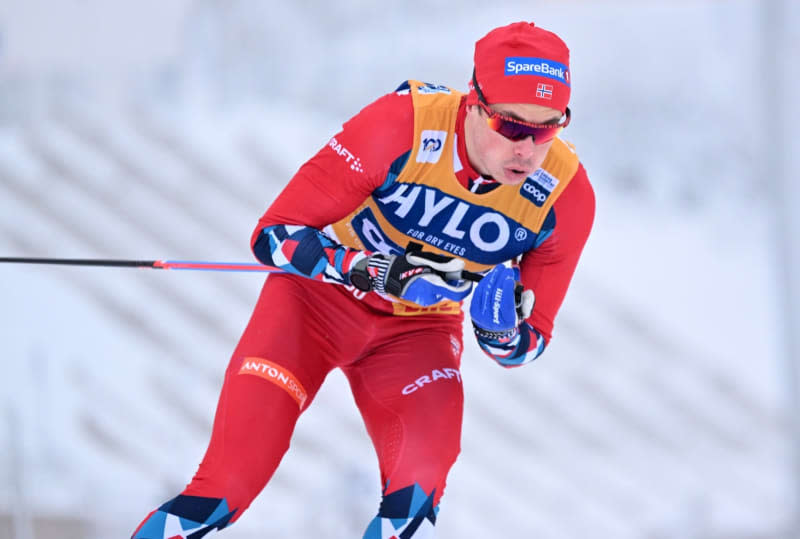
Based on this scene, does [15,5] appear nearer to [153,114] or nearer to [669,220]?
[153,114]

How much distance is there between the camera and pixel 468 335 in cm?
518

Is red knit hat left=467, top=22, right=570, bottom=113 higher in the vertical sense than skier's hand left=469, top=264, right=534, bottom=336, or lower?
higher

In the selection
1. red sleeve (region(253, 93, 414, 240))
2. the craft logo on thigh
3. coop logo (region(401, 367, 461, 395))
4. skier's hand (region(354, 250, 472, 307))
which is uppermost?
red sleeve (region(253, 93, 414, 240))

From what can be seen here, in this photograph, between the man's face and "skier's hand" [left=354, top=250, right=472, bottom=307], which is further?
"skier's hand" [left=354, top=250, right=472, bottom=307]

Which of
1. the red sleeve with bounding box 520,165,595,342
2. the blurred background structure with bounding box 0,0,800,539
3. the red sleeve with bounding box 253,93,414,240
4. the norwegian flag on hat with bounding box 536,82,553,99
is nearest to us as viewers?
the norwegian flag on hat with bounding box 536,82,553,99

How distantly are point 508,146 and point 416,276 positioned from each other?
0.37m

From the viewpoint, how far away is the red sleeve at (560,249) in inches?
90.7

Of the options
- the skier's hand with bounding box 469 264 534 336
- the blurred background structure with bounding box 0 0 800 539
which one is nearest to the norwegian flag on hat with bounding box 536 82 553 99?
the skier's hand with bounding box 469 264 534 336

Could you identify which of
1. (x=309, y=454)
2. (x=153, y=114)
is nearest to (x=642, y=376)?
(x=309, y=454)

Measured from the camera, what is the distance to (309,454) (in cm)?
457

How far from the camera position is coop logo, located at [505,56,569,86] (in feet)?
6.71

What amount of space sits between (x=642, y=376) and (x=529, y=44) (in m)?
3.40

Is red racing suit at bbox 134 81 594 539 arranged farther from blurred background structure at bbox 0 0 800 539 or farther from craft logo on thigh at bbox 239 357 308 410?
blurred background structure at bbox 0 0 800 539

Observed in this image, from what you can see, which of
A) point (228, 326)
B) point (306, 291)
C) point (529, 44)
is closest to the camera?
point (529, 44)
